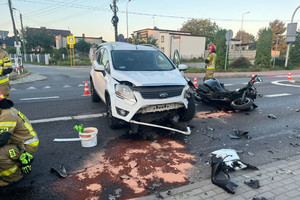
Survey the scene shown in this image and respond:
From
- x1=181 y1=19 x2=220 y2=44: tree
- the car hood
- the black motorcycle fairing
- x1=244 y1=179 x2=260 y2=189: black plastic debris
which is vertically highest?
x1=181 y1=19 x2=220 y2=44: tree

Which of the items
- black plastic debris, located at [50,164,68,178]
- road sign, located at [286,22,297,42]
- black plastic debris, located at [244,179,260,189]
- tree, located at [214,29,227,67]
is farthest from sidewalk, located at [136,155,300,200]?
road sign, located at [286,22,297,42]

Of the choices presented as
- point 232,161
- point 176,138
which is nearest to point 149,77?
point 176,138

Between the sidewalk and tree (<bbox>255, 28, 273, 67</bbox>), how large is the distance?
2427 cm

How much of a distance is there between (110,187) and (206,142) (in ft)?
7.77

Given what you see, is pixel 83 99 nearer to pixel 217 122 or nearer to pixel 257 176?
pixel 217 122

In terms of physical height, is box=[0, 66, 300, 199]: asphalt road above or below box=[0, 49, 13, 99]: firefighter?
below

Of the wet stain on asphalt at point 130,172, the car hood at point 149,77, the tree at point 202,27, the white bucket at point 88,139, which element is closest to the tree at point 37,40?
the tree at point 202,27

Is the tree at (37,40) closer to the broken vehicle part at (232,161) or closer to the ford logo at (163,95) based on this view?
the ford logo at (163,95)

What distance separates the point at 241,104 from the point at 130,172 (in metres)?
4.54

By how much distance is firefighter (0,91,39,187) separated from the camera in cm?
285

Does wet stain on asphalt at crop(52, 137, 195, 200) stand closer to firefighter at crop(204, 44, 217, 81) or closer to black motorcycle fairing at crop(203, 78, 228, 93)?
black motorcycle fairing at crop(203, 78, 228, 93)

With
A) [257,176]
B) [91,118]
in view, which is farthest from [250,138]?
[91,118]

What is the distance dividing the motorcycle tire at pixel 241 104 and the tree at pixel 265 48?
2100cm

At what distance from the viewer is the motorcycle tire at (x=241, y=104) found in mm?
6441
